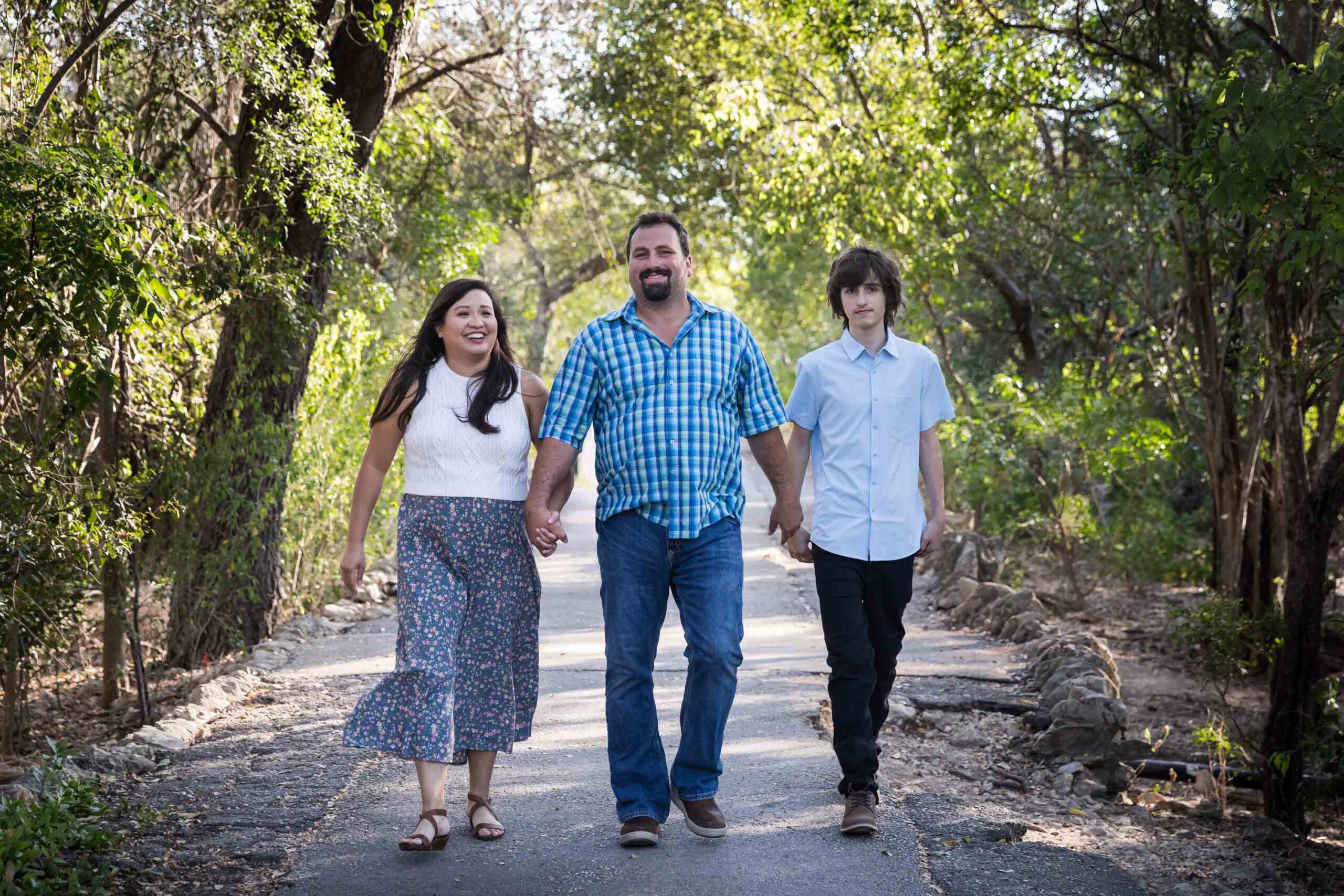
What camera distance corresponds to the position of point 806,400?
5.28 metres

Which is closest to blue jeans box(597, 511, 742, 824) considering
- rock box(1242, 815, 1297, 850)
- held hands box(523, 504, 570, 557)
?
held hands box(523, 504, 570, 557)

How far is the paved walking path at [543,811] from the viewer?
14.6 ft

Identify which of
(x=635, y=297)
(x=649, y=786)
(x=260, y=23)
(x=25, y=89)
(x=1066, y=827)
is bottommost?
(x=1066, y=827)

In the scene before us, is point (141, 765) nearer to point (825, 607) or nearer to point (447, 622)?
point (447, 622)

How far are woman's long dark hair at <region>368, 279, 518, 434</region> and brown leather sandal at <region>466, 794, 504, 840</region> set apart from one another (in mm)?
1315

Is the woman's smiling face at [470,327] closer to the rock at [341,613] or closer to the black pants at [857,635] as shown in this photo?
the black pants at [857,635]

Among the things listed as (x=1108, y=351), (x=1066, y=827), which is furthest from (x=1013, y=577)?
(x=1066, y=827)

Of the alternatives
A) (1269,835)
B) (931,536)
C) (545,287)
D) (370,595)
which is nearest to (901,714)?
(1269,835)

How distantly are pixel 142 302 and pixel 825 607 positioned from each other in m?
3.06

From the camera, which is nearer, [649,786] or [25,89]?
[649,786]

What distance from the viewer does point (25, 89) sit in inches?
263

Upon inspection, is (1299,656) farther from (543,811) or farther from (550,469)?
(550,469)

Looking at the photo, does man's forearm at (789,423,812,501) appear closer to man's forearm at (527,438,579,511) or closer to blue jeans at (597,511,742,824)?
blue jeans at (597,511,742,824)

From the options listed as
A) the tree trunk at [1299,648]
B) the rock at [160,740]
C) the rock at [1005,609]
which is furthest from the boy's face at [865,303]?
the rock at [1005,609]
